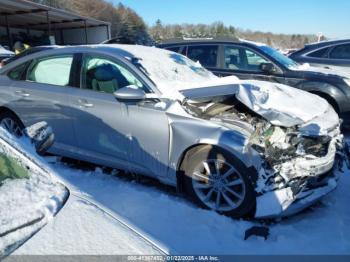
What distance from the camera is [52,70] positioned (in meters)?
4.64

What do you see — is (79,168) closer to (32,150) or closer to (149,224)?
(149,224)

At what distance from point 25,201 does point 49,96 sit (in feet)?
9.65

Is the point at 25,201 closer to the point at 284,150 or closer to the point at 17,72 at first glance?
the point at 284,150

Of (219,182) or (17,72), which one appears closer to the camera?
(219,182)

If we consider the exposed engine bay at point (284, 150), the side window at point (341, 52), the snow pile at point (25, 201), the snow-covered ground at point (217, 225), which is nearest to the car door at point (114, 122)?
the snow-covered ground at point (217, 225)

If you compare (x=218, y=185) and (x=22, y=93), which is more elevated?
(x=22, y=93)

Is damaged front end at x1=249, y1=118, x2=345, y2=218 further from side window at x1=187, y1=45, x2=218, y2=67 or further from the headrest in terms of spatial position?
side window at x1=187, y1=45, x2=218, y2=67

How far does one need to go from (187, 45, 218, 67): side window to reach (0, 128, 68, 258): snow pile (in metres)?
5.41

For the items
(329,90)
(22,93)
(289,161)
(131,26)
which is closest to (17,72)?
(22,93)

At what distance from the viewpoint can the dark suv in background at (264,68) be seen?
6223 mm

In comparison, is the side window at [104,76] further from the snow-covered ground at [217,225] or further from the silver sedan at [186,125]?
the snow-covered ground at [217,225]

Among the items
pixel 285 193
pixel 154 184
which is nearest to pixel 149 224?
pixel 154 184

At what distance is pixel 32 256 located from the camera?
1.46 m

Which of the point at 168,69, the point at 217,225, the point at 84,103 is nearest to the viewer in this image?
the point at 217,225
